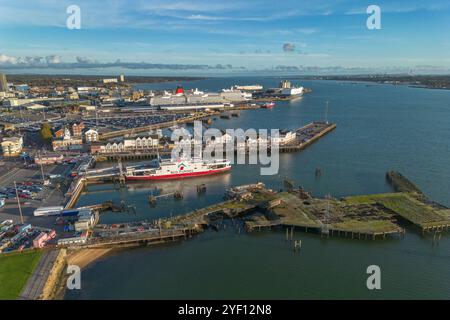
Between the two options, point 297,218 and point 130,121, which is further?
point 130,121

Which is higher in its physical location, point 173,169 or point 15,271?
point 173,169

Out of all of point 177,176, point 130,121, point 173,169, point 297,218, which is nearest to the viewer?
point 297,218

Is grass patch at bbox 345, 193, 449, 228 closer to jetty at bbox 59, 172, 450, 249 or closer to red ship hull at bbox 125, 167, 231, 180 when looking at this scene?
jetty at bbox 59, 172, 450, 249

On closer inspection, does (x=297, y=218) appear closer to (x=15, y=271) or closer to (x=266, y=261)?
(x=266, y=261)

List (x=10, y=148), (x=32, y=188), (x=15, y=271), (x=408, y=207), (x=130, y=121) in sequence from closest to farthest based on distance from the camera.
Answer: (x=15, y=271) < (x=408, y=207) < (x=32, y=188) < (x=10, y=148) < (x=130, y=121)

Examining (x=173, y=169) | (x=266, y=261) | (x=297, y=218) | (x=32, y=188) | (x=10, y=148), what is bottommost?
(x=266, y=261)

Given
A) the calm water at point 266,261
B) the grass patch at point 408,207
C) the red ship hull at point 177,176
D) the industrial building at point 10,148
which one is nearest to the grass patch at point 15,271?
the calm water at point 266,261

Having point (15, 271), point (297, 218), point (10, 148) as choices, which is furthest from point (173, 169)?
point (10, 148)
